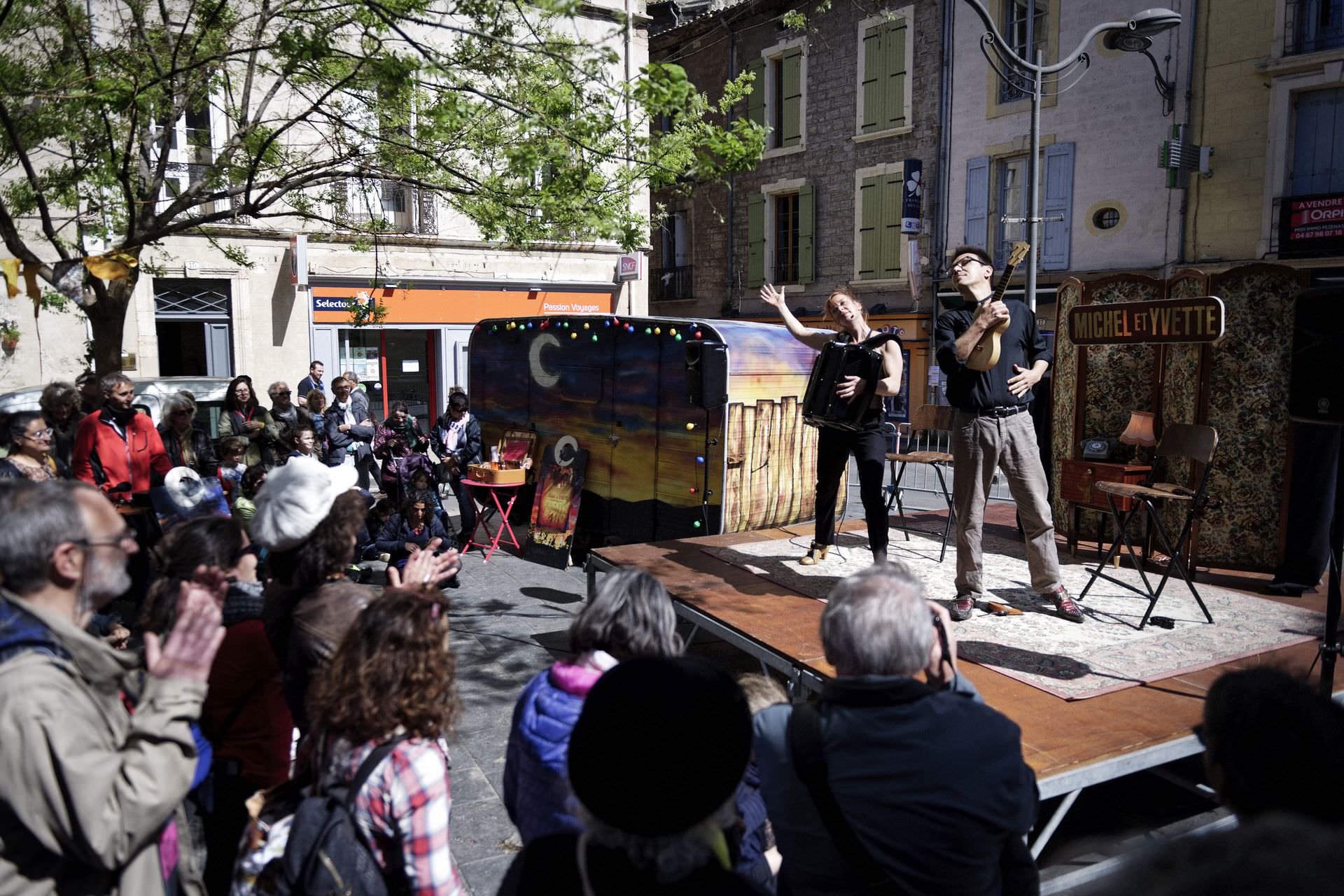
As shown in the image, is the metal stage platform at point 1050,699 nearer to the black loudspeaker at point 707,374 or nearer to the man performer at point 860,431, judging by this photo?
the man performer at point 860,431

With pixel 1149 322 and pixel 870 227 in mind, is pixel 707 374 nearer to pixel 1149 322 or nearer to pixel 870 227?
pixel 1149 322

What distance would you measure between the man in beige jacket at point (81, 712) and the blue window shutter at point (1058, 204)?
62.5 ft

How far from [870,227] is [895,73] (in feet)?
11.3

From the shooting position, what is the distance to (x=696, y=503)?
28.0ft

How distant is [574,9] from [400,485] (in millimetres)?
5011

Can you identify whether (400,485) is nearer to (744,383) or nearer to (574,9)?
(744,383)

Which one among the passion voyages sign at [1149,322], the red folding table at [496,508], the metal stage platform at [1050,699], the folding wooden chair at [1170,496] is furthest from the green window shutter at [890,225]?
the metal stage platform at [1050,699]

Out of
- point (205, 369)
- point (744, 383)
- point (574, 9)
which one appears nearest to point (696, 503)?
point (744, 383)

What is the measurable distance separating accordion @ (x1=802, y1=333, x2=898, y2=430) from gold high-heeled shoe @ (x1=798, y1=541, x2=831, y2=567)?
987 millimetres

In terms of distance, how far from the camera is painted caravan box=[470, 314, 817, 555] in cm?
846

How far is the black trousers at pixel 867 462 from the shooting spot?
17.9 ft

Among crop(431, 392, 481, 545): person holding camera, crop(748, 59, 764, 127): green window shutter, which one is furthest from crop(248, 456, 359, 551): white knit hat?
crop(748, 59, 764, 127): green window shutter

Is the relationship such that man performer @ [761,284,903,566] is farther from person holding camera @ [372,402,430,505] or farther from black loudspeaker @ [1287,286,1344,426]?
person holding camera @ [372,402,430,505]

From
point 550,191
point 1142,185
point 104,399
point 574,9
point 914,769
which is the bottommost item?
point 914,769
